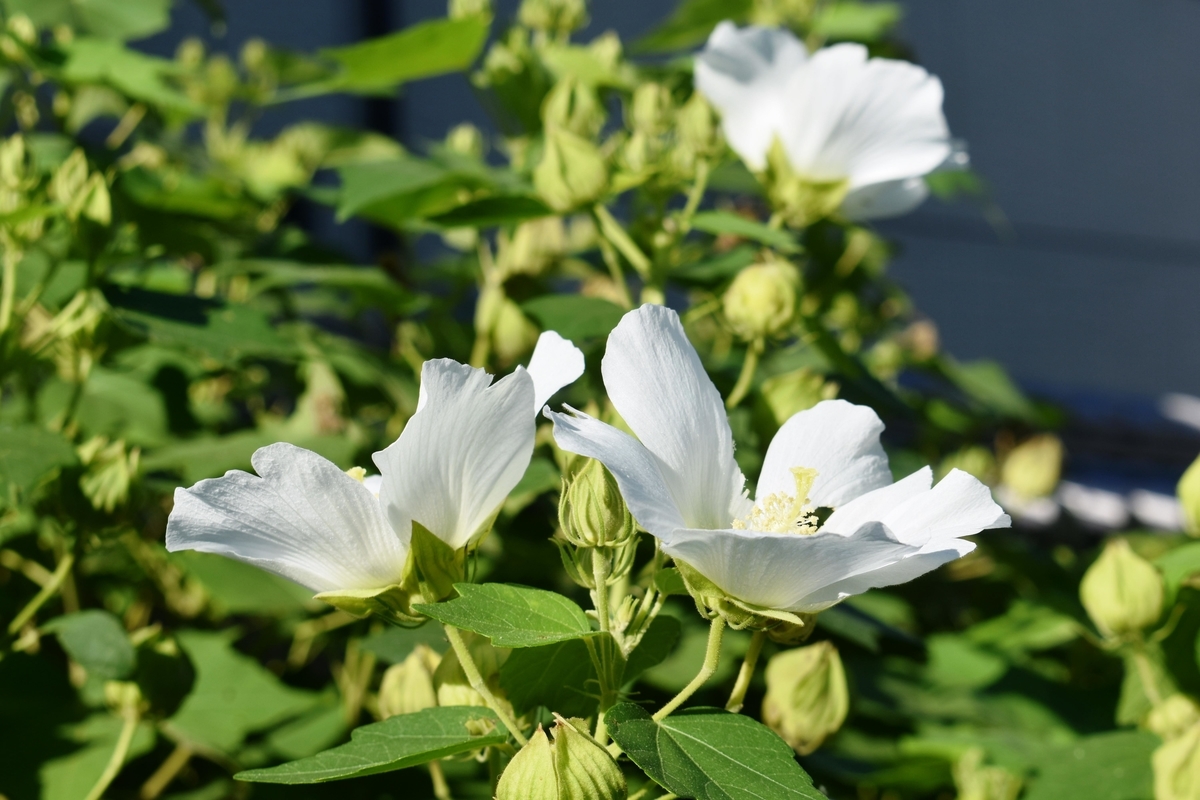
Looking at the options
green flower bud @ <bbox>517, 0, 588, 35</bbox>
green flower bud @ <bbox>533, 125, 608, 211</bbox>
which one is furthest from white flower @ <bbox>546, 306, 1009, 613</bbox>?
green flower bud @ <bbox>517, 0, 588, 35</bbox>

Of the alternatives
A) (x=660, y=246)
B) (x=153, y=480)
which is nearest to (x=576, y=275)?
(x=660, y=246)

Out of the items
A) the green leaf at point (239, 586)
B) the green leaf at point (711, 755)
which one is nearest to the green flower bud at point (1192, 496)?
the green leaf at point (711, 755)

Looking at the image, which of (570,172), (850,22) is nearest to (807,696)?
(570,172)

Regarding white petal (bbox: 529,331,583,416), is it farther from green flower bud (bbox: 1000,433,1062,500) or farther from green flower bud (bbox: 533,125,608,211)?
green flower bud (bbox: 1000,433,1062,500)

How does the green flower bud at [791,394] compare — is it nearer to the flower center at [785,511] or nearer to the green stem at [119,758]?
the flower center at [785,511]

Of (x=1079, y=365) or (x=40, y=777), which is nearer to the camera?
(x=40, y=777)

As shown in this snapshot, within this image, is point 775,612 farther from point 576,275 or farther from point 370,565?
point 576,275

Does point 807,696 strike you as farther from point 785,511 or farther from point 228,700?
point 228,700
